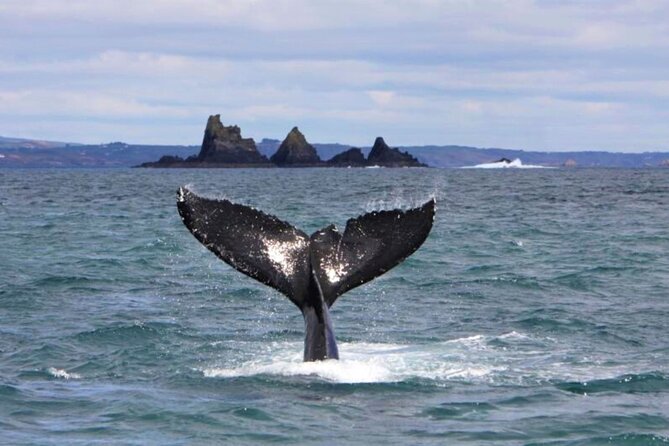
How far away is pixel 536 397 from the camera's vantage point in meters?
10.5

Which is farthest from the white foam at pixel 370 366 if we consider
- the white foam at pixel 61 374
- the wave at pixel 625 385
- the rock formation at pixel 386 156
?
the rock formation at pixel 386 156

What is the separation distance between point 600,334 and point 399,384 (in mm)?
3843

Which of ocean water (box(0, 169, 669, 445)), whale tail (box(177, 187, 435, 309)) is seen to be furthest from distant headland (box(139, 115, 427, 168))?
whale tail (box(177, 187, 435, 309))

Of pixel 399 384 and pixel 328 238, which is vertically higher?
pixel 328 238

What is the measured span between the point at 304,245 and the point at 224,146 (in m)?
182

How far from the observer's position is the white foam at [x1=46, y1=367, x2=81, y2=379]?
38.3 ft

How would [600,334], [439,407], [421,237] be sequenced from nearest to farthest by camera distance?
[439,407] → [421,237] → [600,334]

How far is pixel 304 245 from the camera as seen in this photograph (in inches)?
435

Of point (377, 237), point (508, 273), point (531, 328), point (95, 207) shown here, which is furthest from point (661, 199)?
point (377, 237)

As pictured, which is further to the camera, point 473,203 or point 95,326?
point 473,203

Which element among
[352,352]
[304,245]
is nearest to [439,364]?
[352,352]

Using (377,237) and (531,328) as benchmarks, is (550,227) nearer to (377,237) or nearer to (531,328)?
(531,328)

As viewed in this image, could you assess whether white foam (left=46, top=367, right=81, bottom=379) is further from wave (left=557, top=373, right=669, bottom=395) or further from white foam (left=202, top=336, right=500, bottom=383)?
wave (left=557, top=373, right=669, bottom=395)

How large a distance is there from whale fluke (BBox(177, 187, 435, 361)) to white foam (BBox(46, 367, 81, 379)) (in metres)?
2.13
